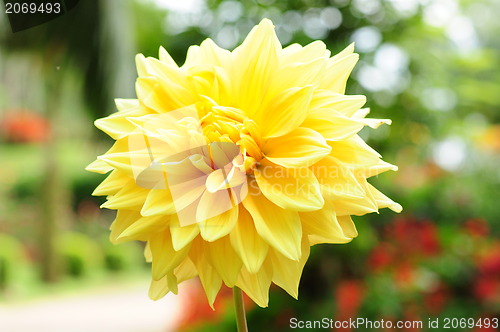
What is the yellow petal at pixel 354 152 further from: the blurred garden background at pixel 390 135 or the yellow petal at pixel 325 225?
the blurred garden background at pixel 390 135

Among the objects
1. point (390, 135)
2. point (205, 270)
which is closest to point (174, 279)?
point (205, 270)

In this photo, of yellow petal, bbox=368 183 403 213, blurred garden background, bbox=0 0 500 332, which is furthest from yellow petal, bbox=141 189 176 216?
blurred garden background, bbox=0 0 500 332

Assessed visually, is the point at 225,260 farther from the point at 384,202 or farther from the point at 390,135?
the point at 390,135

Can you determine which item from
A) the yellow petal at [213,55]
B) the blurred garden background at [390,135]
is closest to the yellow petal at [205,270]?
→ the yellow petal at [213,55]

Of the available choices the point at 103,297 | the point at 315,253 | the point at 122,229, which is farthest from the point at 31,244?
the point at 122,229

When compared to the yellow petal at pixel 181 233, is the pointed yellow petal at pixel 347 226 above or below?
below

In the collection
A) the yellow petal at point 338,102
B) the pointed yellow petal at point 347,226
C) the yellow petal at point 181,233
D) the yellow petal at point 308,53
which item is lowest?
the pointed yellow petal at point 347,226

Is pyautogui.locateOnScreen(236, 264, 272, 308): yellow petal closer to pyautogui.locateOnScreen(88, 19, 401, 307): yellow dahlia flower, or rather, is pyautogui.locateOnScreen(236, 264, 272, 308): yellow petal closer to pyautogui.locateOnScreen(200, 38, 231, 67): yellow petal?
pyautogui.locateOnScreen(88, 19, 401, 307): yellow dahlia flower
